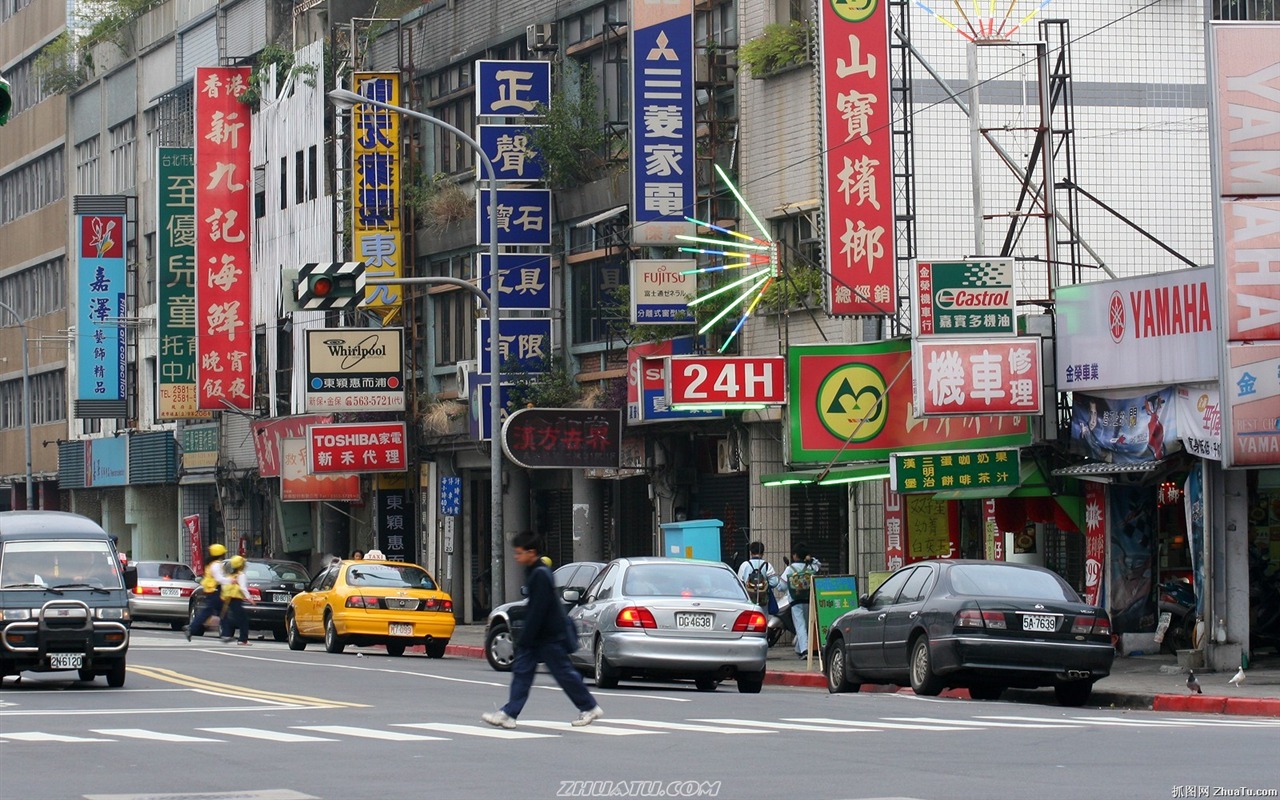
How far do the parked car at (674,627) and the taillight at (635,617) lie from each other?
0.01 metres

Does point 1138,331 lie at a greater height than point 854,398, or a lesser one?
greater

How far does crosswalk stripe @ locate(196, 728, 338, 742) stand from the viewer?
15.5 meters

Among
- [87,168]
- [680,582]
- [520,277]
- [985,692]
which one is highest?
[87,168]

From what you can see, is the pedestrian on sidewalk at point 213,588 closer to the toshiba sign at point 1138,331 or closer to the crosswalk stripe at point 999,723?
the toshiba sign at point 1138,331

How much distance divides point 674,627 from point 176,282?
1419 inches

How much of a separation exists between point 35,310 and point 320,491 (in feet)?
99.8

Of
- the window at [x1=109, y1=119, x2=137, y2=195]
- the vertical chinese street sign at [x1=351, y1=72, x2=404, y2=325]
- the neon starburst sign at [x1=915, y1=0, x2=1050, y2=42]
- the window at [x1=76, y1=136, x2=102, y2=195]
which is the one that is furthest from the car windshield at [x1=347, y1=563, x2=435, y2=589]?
the window at [x1=76, y1=136, x2=102, y2=195]

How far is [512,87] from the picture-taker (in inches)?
1515

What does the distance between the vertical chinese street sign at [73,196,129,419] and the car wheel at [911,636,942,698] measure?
46.0 metres

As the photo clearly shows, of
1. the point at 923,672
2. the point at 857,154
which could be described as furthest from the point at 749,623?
the point at 857,154

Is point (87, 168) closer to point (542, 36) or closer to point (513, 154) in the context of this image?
point (542, 36)

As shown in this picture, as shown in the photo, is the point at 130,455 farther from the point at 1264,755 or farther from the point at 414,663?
the point at 1264,755

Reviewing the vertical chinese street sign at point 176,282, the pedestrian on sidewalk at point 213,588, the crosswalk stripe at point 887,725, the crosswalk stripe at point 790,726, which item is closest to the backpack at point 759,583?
the pedestrian on sidewalk at point 213,588

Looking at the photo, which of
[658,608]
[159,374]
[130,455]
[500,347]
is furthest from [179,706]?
[130,455]
